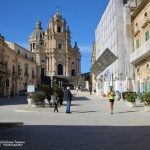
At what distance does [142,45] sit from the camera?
1366 inches

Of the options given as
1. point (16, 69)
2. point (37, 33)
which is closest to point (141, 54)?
point (16, 69)

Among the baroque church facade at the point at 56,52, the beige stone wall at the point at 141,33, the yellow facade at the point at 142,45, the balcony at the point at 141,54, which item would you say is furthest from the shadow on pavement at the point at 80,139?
the baroque church facade at the point at 56,52

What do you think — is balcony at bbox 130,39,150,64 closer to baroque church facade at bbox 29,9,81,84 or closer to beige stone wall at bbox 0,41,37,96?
beige stone wall at bbox 0,41,37,96

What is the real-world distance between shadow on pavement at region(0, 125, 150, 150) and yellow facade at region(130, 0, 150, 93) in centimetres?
2109

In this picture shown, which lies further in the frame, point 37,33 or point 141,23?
point 37,33

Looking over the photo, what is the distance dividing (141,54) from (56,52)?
82797 mm

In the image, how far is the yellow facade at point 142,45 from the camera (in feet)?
112

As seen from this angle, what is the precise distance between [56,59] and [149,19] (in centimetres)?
8367

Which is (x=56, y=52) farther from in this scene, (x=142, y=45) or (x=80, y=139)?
(x=80, y=139)

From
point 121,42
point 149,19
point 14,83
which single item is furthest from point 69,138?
point 14,83

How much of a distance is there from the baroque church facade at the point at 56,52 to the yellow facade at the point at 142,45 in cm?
7516

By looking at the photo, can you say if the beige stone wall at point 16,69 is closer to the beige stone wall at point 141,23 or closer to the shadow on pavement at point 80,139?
the beige stone wall at point 141,23

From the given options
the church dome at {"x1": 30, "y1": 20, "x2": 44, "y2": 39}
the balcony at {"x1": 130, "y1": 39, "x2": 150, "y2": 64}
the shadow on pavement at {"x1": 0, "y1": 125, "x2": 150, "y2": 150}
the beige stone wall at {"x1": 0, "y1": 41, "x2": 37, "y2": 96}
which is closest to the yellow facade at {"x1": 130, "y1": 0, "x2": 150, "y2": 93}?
the balcony at {"x1": 130, "y1": 39, "x2": 150, "y2": 64}

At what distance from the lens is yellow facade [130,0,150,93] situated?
1341 inches
